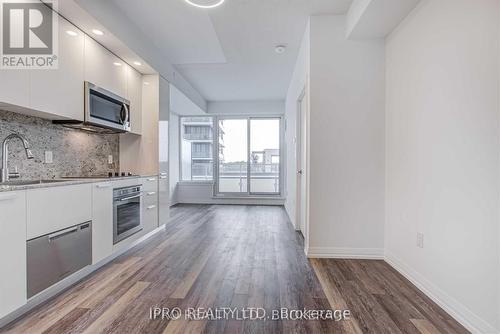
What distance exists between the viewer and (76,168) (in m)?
2.93

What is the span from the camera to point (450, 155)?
1831 mm

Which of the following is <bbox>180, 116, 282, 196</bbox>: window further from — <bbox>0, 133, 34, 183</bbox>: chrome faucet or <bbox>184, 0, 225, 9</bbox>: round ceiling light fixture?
<bbox>0, 133, 34, 183</bbox>: chrome faucet

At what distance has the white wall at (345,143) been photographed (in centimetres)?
282

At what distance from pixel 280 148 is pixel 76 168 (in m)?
4.79

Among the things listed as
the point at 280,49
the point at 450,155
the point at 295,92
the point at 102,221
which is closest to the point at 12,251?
the point at 102,221

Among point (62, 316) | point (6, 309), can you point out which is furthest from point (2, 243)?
point (62, 316)

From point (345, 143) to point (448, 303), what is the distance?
5.33ft

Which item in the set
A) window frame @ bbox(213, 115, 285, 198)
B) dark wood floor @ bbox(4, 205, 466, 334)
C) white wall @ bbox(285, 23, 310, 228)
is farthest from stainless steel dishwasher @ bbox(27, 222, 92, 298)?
window frame @ bbox(213, 115, 285, 198)

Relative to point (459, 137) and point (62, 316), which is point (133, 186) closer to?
point (62, 316)

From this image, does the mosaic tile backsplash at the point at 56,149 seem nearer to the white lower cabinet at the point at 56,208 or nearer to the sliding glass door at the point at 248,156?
the white lower cabinet at the point at 56,208

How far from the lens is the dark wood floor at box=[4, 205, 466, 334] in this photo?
1616 millimetres

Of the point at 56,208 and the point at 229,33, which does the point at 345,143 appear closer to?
the point at 229,33

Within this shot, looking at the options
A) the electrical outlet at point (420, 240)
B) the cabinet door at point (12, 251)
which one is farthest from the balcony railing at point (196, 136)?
the electrical outlet at point (420, 240)

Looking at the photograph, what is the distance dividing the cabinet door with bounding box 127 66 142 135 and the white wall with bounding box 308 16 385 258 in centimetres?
236
